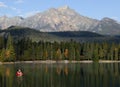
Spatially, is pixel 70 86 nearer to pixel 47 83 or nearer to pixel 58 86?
pixel 58 86

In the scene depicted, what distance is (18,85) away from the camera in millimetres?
97375

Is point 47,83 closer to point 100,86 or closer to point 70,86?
point 70,86

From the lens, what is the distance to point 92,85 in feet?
317

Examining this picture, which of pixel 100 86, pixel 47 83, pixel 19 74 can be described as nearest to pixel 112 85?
pixel 100 86

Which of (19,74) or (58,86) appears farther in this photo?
(19,74)

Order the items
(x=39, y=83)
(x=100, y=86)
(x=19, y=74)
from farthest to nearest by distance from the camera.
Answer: (x=19, y=74)
(x=39, y=83)
(x=100, y=86)

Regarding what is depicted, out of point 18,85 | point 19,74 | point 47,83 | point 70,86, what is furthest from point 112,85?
point 19,74

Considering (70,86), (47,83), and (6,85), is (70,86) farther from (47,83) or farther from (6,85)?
(6,85)

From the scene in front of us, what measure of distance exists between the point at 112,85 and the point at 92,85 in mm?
5897

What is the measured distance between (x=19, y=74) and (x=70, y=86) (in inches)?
1462

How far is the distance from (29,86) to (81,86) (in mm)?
15108

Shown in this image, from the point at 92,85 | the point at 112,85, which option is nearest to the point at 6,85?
the point at 92,85

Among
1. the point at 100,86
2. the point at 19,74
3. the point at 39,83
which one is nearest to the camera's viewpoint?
the point at 100,86

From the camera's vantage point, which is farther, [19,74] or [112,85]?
[19,74]
